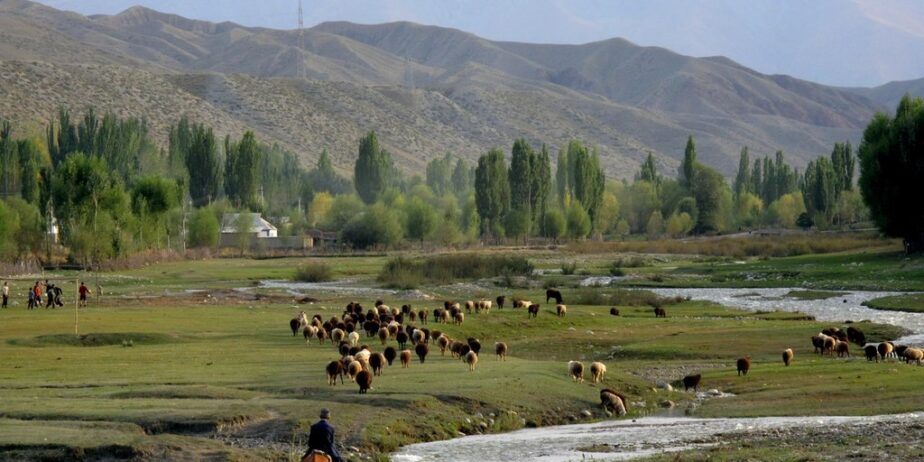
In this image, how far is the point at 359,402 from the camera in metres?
29.6

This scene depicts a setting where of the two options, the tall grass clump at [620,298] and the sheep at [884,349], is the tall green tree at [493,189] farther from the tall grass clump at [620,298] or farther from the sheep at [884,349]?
the sheep at [884,349]

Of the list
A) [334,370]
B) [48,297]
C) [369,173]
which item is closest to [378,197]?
[369,173]

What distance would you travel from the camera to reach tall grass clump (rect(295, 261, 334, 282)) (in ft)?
295

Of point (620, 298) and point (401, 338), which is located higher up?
point (401, 338)

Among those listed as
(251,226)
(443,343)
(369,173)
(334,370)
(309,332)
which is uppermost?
(369,173)

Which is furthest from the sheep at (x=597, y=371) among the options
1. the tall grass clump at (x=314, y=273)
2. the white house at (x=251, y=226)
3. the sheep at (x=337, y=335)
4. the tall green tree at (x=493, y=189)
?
the tall green tree at (x=493, y=189)

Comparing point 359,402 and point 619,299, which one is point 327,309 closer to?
point 619,299

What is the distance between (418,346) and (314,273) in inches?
2071

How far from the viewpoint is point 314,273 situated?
90500 mm

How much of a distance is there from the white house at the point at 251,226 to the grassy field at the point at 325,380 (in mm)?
73440

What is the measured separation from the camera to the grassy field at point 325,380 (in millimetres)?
26062

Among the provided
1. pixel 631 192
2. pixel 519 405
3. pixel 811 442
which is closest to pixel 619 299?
pixel 519 405

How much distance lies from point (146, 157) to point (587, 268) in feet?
254

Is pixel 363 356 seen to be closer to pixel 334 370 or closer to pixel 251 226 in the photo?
pixel 334 370
